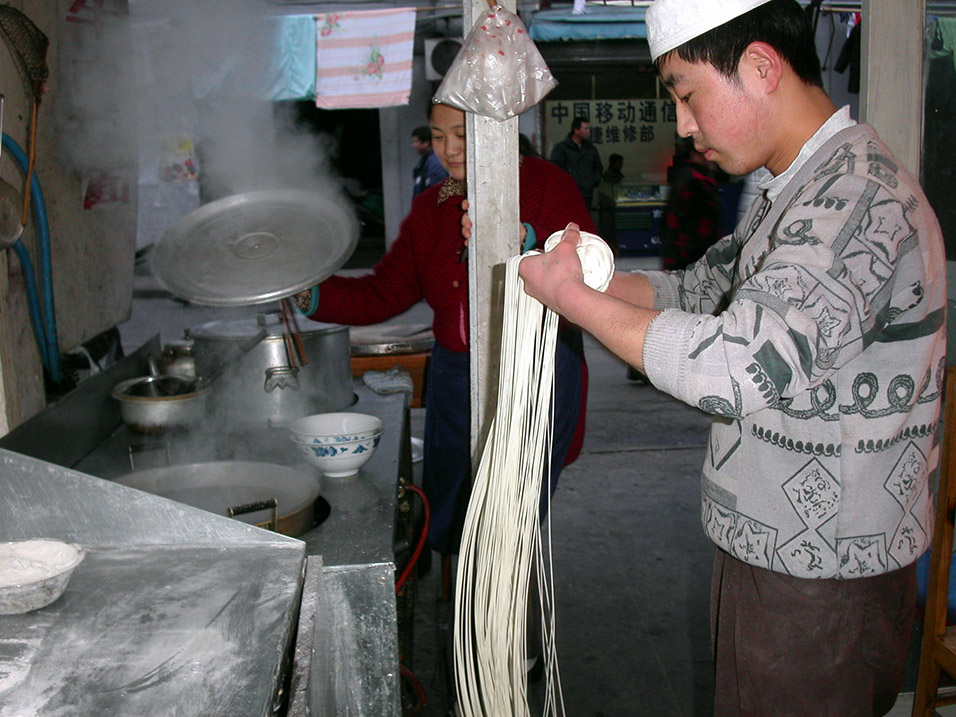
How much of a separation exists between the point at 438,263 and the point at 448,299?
126 mm

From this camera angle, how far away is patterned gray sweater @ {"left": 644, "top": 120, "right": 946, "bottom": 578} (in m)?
1.10

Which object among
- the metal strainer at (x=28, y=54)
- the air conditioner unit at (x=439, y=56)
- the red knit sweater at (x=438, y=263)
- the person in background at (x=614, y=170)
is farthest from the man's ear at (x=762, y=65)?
the person in background at (x=614, y=170)

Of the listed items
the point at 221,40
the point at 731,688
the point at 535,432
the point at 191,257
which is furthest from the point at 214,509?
the point at 221,40

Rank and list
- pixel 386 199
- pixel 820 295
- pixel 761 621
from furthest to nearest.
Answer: pixel 386 199, pixel 761 621, pixel 820 295

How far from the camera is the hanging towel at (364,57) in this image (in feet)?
27.2

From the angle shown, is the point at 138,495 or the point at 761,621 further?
the point at 138,495

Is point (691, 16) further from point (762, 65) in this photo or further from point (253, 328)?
point (253, 328)

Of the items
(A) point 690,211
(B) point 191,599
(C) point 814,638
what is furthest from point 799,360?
(A) point 690,211

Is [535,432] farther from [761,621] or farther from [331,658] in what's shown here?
[331,658]

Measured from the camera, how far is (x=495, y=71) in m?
1.90

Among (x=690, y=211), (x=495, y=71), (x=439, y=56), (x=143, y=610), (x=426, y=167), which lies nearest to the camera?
(x=143, y=610)

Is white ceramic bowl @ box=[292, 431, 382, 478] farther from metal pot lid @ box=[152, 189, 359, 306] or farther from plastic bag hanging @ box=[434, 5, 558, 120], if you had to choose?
plastic bag hanging @ box=[434, 5, 558, 120]

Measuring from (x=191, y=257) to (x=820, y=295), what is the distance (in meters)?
1.75

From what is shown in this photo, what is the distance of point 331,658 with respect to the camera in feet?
5.57
